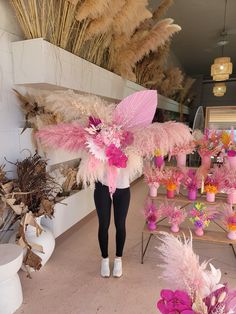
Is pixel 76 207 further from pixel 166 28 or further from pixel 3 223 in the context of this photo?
pixel 166 28

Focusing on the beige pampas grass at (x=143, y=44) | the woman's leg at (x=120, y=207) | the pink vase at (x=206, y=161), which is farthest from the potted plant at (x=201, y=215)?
the beige pampas grass at (x=143, y=44)

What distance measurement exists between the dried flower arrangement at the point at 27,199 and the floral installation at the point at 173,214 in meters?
0.92

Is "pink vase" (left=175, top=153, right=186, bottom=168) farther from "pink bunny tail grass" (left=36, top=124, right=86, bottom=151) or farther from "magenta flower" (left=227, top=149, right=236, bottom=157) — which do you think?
"pink bunny tail grass" (left=36, top=124, right=86, bottom=151)

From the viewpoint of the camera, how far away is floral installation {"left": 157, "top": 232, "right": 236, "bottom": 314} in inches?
21.1

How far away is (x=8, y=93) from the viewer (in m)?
1.81

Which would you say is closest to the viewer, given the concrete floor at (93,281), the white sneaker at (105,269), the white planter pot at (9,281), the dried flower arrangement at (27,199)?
the white planter pot at (9,281)

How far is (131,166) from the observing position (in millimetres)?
1502

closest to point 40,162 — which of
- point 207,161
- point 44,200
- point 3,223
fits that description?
point 44,200

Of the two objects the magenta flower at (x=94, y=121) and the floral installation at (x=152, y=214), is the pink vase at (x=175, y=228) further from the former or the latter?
the magenta flower at (x=94, y=121)

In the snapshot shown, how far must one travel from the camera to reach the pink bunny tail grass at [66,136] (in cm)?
141

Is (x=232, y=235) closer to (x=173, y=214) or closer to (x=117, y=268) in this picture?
(x=173, y=214)

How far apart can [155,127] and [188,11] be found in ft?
11.0

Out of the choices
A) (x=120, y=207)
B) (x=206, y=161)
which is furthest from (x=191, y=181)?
(x=120, y=207)

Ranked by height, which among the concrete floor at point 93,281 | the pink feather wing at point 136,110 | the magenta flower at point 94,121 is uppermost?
the pink feather wing at point 136,110
